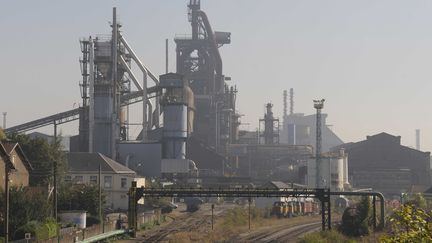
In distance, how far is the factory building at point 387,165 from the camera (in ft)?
444

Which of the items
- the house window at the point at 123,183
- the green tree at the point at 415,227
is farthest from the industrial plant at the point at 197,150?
the green tree at the point at 415,227

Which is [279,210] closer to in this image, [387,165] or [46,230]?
[46,230]

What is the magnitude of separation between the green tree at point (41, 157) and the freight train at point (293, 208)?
2564 centimetres

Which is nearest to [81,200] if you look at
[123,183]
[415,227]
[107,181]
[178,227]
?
[178,227]

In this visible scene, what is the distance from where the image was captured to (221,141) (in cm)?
15288

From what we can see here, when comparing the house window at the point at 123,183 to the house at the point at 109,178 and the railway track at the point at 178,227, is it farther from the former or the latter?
the railway track at the point at 178,227

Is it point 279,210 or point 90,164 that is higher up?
point 90,164

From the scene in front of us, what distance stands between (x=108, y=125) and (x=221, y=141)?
55.0 m

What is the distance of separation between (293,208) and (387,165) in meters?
65.0

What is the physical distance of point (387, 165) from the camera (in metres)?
144

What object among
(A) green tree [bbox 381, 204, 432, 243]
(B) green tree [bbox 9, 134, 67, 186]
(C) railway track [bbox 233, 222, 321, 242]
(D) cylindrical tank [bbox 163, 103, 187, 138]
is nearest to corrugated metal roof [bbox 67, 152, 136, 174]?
(B) green tree [bbox 9, 134, 67, 186]

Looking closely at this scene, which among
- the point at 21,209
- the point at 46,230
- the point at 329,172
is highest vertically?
the point at 329,172

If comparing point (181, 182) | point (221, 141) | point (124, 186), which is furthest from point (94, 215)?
point (221, 141)

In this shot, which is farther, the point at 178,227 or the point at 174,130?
the point at 174,130
